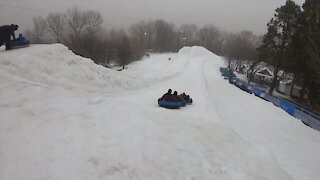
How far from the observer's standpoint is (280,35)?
36219 millimetres

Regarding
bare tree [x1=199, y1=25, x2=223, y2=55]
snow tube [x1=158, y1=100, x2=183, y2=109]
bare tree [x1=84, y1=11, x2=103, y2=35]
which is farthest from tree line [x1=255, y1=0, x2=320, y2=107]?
bare tree [x1=199, y1=25, x2=223, y2=55]

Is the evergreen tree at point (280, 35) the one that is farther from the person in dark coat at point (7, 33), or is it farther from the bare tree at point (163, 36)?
the bare tree at point (163, 36)

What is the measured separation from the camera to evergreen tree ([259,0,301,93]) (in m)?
35.1

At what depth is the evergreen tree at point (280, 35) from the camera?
115 feet

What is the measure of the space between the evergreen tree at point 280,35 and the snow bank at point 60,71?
70.8 ft

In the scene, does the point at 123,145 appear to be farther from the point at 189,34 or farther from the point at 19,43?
the point at 189,34

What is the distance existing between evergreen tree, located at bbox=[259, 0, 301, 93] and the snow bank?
21.6m

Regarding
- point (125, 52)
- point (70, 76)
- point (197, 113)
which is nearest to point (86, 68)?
point (70, 76)

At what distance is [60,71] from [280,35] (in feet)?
92.6

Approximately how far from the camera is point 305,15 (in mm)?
29969

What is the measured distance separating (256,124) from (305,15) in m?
19.4

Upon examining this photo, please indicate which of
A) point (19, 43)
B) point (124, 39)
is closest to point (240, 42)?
point (124, 39)

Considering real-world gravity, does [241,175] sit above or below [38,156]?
below

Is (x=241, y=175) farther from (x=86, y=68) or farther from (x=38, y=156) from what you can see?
(x=86, y=68)
